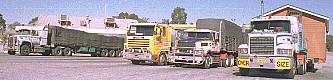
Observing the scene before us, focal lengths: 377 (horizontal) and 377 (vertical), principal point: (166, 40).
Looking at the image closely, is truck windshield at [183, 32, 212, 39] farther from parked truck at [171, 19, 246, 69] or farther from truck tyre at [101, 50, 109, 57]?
truck tyre at [101, 50, 109, 57]

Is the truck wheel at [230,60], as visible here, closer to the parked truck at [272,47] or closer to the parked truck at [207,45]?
the parked truck at [207,45]

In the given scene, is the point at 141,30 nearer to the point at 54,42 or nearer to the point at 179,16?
the point at 54,42

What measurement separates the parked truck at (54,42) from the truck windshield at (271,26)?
21087 mm

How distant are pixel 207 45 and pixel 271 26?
5699 mm

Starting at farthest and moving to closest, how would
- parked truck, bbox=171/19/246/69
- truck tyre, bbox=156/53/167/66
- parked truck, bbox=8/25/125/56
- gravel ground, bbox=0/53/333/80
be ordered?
parked truck, bbox=8/25/125/56, truck tyre, bbox=156/53/167/66, parked truck, bbox=171/19/246/69, gravel ground, bbox=0/53/333/80

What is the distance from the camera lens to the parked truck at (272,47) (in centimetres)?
1460

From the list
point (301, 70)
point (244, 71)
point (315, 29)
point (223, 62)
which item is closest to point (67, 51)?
point (223, 62)

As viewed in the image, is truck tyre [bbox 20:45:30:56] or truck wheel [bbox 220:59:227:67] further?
truck tyre [bbox 20:45:30:56]

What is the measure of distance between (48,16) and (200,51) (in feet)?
183

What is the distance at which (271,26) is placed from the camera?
51.3 feet

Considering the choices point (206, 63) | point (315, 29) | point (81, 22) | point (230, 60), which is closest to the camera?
point (206, 63)

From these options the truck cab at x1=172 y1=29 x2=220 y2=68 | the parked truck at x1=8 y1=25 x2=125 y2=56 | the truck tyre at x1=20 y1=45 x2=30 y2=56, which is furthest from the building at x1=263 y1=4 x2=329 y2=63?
the truck tyre at x1=20 y1=45 x2=30 y2=56

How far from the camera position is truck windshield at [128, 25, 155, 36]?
2201cm

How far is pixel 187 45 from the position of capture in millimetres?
20656
